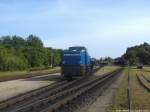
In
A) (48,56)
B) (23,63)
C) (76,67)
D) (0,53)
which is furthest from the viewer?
(48,56)

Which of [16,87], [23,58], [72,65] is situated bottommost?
[16,87]

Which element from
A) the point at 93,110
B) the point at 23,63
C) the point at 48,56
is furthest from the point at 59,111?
the point at 48,56

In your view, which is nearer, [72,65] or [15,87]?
[15,87]

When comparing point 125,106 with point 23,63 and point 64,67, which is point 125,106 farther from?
point 23,63

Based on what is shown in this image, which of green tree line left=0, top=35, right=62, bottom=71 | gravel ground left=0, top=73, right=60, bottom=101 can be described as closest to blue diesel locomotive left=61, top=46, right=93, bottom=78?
gravel ground left=0, top=73, right=60, bottom=101

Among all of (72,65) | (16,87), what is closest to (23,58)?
(72,65)

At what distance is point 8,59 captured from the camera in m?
105

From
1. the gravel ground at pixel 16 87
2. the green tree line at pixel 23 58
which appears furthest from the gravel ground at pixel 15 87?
the green tree line at pixel 23 58

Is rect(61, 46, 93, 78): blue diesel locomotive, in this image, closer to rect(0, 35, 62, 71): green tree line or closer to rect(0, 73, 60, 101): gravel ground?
rect(0, 73, 60, 101): gravel ground

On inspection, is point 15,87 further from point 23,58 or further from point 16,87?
point 23,58

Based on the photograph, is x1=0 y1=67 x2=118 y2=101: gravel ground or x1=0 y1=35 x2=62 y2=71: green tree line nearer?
x1=0 y1=67 x2=118 y2=101: gravel ground

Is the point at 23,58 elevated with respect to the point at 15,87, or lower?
elevated

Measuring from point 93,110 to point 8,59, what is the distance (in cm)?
8645

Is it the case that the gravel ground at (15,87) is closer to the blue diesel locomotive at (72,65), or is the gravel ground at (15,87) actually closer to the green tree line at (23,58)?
the blue diesel locomotive at (72,65)
